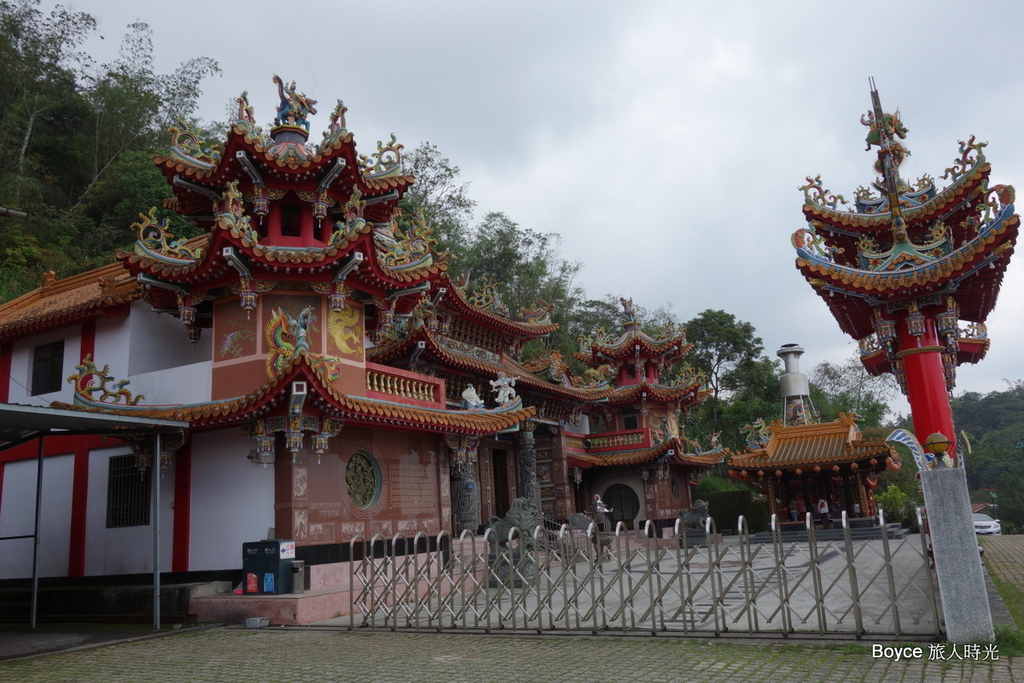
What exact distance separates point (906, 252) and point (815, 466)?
16654 mm

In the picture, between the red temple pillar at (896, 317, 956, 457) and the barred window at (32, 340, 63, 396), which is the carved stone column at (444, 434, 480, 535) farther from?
the barred window at (32, 340, 63, 396)

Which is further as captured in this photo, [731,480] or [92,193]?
[731,480]

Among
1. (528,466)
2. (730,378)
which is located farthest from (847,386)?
(528,466)

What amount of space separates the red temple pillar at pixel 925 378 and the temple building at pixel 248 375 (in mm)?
8792

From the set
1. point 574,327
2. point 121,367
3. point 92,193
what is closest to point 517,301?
point 574,327

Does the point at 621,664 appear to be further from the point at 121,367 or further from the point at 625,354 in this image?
the point at 625,354

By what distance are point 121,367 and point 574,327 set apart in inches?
1449

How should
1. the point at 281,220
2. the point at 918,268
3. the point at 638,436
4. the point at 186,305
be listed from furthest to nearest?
the point at 638,436 → the point at 281,220 → the point at 186,305 → the point at 918,268

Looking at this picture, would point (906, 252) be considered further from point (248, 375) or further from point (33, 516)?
point (33, 516)

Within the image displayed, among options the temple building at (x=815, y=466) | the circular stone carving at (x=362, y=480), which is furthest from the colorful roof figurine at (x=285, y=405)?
the temple building at (x=815, y=466)

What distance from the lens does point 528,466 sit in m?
26.4

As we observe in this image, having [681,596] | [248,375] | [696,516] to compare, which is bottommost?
[681,596]

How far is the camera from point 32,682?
8570 millimetres

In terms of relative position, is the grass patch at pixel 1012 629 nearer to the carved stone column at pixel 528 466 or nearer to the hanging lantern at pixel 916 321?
the hanging lantern at pixel 916 321
